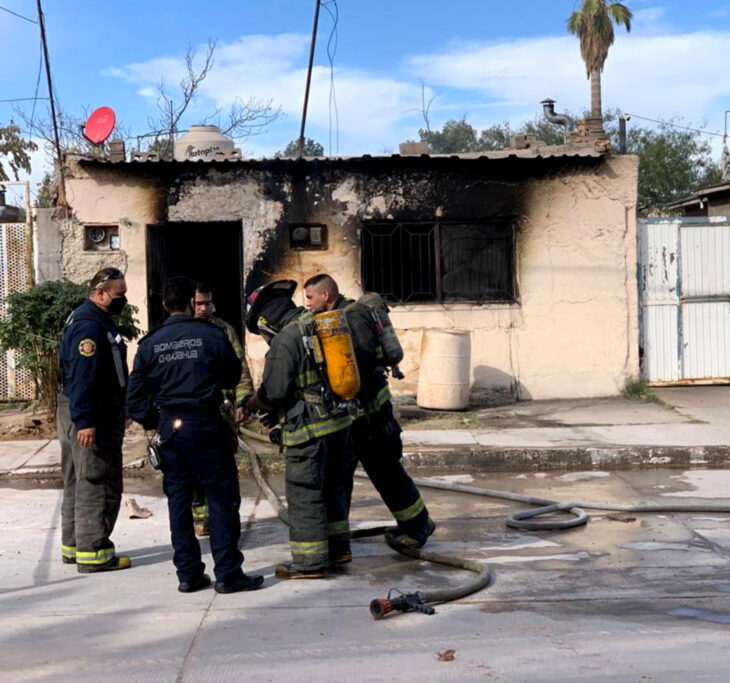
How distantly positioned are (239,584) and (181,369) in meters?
1.22

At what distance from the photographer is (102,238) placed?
11.8 meters

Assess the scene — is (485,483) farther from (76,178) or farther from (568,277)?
(76,178)

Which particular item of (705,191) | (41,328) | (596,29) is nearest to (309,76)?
(41,328)

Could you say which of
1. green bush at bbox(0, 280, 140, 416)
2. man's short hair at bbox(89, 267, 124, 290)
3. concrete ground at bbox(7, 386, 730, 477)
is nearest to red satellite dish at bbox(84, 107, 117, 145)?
green bush at bbox(0, 280, 140, 416)

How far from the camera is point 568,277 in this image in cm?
1193

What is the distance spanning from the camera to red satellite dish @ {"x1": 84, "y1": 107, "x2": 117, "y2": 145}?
11945mm

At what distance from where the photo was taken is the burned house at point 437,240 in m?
11.7

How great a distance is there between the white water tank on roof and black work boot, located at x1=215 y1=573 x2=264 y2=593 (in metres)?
8.09

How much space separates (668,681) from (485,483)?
4543 millimetres

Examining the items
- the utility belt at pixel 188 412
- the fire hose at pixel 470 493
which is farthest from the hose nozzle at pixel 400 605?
the utility belt at pixel 188 412

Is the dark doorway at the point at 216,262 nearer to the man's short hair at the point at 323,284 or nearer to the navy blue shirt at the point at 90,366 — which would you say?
the navy blue shirt at the point at 90,366

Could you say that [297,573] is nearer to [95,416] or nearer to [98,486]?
[98,486]

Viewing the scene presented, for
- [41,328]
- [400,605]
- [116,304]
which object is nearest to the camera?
[400,605]

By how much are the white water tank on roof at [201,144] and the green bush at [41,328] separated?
3.00m
